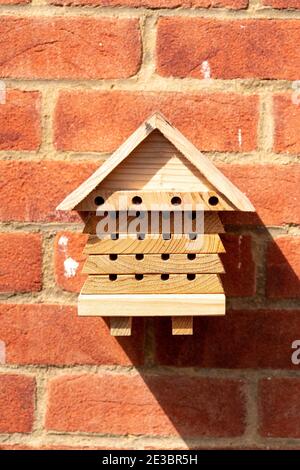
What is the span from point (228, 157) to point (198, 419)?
1.17 ft

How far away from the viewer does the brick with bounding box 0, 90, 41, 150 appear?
2.66ft

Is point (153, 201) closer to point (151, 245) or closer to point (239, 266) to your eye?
point (151, 245)

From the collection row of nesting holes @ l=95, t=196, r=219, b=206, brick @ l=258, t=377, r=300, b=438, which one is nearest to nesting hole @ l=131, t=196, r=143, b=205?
row of nesting holes @ l=95, t=196, r=219, b=206

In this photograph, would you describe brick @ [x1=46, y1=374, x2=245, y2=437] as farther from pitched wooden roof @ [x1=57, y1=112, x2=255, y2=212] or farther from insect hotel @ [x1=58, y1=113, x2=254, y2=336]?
pitched wooden roof @ [x1=57, y1=112, x2=255, y2=212]

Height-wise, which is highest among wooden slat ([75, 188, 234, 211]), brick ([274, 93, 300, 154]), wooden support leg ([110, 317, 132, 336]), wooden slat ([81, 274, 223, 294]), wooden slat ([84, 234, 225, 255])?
brick ([274, 93, 300, 154])

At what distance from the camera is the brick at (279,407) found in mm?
830

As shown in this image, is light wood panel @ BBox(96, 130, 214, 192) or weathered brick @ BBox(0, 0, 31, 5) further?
weathered brick @ BBox(0, 0, 31, 5)

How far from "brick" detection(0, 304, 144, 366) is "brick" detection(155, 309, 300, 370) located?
4 centimetres

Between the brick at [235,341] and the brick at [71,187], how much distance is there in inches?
5.2

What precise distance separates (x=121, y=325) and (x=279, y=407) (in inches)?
10.8

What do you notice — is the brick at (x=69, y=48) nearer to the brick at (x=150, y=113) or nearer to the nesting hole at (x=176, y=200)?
the brick at (x=150, y=113)

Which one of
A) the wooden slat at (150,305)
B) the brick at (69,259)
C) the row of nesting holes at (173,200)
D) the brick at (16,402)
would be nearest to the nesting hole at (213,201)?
the row of nesting holes at (173,200)

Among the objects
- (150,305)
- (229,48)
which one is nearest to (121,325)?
(150,305)

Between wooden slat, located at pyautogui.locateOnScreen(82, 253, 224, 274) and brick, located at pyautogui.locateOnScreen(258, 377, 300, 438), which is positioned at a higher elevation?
wooden slat, located at pyautogui.locateOnScreen(82, 253, 224, 274)
